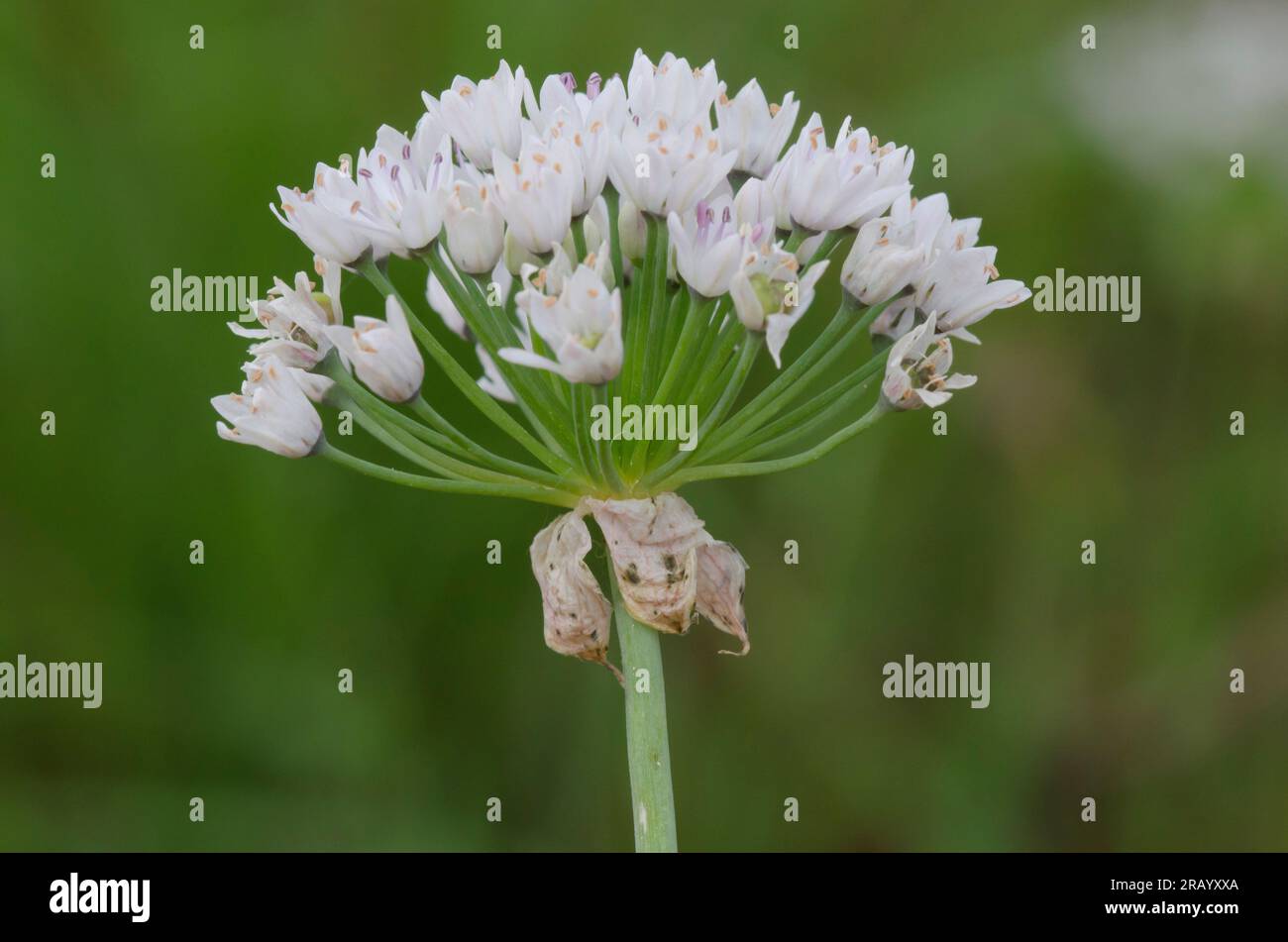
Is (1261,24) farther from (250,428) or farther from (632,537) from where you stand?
(250,428)

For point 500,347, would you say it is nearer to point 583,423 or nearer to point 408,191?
point 583,423

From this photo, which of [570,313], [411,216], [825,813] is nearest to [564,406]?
[570,313]

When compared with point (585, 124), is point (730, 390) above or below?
below

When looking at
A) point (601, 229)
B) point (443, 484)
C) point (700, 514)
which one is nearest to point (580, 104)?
point (601, 229)

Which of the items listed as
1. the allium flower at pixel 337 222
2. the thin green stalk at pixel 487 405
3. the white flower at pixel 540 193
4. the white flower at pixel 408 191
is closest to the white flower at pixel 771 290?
the white flower at pixel 540 193

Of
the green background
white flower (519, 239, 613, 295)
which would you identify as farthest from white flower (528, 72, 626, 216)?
the green background

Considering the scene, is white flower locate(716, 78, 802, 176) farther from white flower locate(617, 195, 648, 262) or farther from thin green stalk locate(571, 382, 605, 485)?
thin green stalk locate(571, 382, 605, 485)

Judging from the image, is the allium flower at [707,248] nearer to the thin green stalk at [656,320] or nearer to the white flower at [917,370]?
the thin green stalk at [656,320]
